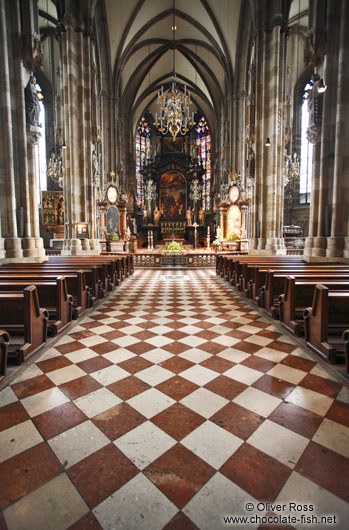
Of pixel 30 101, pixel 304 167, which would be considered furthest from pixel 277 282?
pixel 304 167

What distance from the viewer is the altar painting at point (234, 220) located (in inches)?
804

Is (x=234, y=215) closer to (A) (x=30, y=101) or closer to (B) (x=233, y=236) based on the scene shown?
(B) (x=233, y=236)

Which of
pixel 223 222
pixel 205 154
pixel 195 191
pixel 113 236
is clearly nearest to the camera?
pixel 113 236

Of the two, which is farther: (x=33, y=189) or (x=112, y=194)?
(x=112, y=194)

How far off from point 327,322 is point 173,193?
110 ft

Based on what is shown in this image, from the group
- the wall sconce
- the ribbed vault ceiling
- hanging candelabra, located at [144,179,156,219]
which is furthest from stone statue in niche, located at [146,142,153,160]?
the wall sconce

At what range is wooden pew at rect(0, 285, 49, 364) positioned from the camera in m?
3.47

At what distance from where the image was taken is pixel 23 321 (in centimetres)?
379

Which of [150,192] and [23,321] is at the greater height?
[150,192]

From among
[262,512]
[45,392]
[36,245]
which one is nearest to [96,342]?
[45,392]

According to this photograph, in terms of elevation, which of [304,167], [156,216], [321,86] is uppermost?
[304,167]

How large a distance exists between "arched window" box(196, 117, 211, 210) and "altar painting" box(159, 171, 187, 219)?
2577mm

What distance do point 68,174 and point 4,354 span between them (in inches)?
493

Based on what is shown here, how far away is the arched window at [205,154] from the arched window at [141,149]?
6748 millimetres
